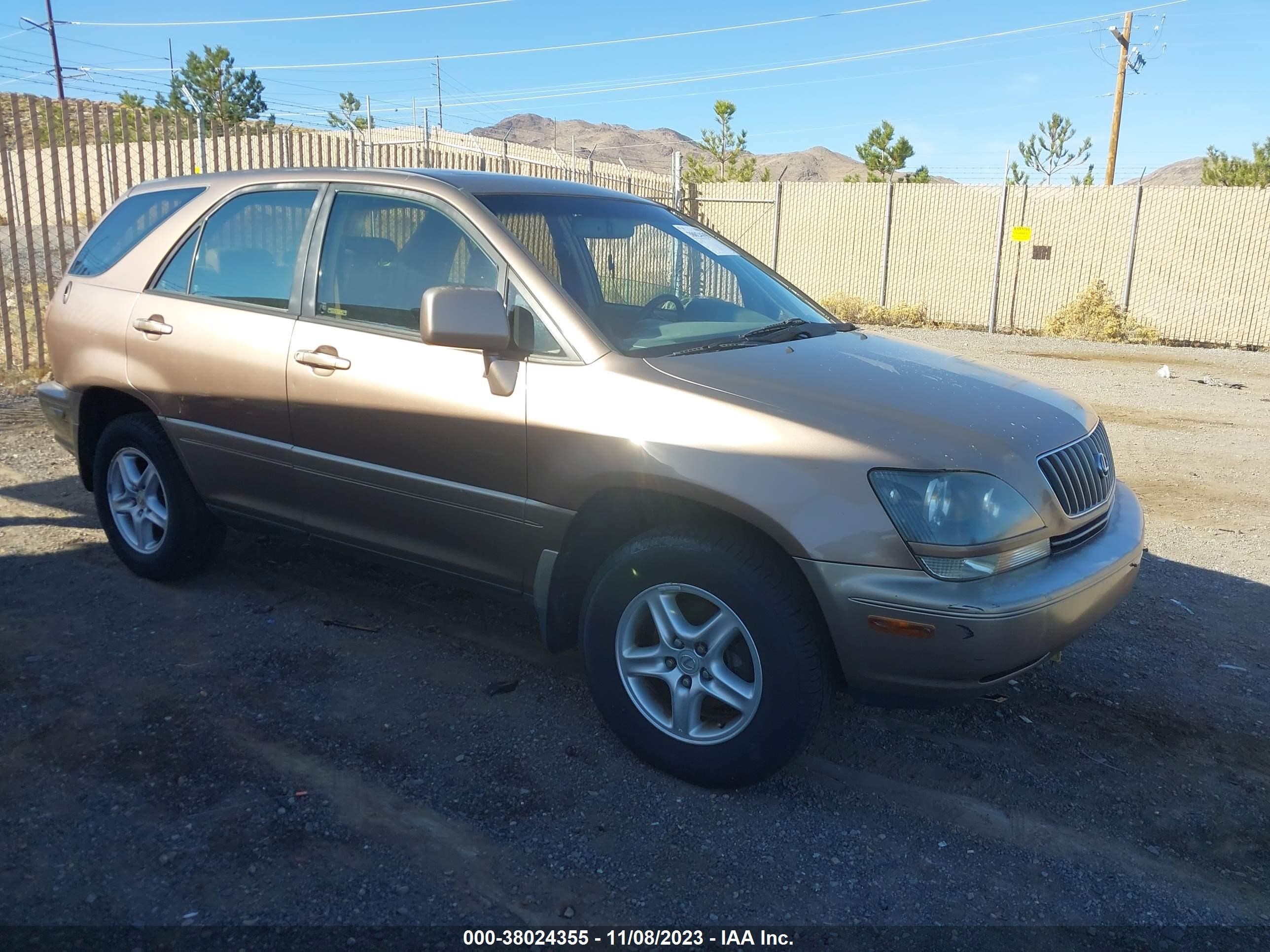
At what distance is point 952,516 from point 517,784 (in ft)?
5.23

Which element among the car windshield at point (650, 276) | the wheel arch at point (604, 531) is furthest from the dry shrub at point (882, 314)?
the wheel arch at point (604, 531)

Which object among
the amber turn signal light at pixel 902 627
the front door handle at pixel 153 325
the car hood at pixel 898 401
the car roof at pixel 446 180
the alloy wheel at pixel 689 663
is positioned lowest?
the alloy wheel at pixel 689 663

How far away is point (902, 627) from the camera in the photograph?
2688 mm

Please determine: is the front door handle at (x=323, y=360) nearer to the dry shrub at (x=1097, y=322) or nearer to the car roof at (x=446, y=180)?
the car roof at (x=446, y=180)

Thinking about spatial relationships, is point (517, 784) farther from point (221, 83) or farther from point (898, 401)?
point (221, 83)

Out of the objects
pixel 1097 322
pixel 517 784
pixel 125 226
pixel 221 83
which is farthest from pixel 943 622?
pixel 221 83

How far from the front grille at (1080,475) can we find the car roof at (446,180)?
209 centimetres

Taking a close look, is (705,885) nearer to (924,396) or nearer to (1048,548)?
(1048,548)

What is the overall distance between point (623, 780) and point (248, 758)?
1.24 m

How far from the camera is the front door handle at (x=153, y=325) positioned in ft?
14.2

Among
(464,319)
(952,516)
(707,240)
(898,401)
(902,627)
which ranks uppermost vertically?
(707,240)

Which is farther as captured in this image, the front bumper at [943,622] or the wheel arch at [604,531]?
the wheel arch at [604,531]

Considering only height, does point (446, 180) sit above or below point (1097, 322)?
above

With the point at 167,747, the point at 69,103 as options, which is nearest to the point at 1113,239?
the point at 69,103
